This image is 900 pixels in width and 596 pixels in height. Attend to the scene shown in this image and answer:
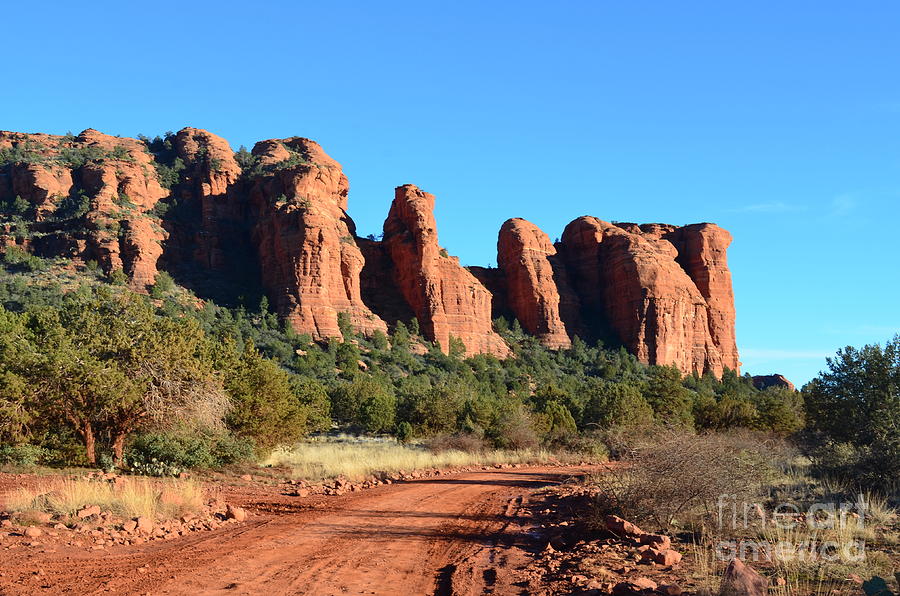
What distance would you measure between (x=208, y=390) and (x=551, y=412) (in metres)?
25.9

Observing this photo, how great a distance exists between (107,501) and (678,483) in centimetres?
823

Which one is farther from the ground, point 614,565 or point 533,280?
point 533,280

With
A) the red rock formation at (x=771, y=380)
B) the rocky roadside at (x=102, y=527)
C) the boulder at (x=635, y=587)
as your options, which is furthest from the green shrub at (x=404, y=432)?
the red rock formation at (x=771, y=380)

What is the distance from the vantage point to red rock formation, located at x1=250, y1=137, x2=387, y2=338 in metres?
70.7

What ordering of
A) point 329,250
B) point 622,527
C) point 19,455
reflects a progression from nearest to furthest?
point 622,527 → point 19,455 → point 329,250

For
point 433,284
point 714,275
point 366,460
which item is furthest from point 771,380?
point 366,460

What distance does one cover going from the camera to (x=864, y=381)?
1684 centimetres

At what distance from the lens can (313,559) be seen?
24.6 feet

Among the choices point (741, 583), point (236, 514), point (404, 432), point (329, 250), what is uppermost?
point (329, 250)

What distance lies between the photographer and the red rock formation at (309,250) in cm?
7069

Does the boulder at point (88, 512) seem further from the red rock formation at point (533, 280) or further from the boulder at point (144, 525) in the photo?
the red rock formation at point (533, 280)

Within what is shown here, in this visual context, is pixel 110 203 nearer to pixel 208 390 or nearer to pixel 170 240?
pixel 170 240

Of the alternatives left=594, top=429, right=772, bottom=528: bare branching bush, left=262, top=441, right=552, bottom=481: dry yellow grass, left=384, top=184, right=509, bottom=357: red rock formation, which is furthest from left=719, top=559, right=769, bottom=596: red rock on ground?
left=384, top=184, right=509, bottom=357: red rock formation

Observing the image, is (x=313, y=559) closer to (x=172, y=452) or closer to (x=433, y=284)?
(x=172, y=452)
